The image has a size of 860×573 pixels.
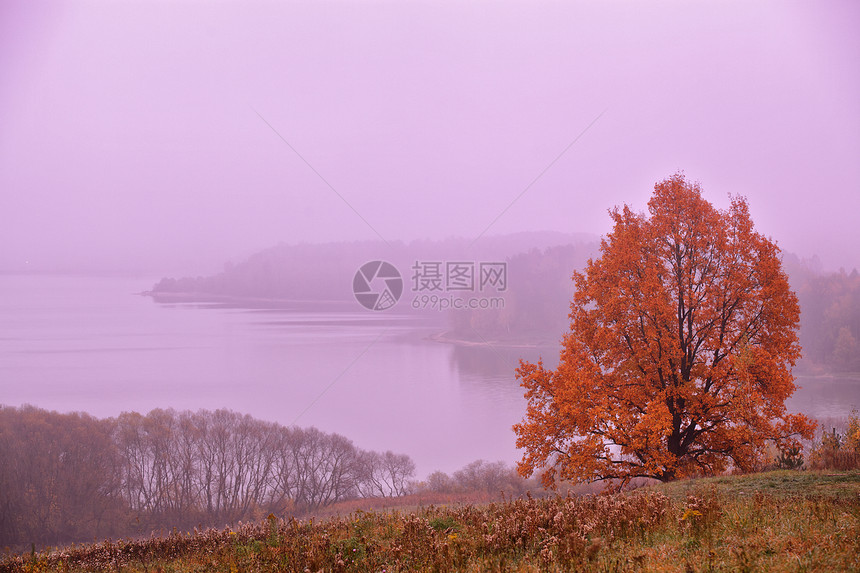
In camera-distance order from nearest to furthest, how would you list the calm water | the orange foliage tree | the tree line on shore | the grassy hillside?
the grassy hillside → the orange foliage tree → the tree line on shore → the calm water

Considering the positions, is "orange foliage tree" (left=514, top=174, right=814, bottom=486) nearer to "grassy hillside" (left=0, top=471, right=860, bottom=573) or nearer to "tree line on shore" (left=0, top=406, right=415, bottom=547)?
"grassy hillside" (left=0, top=471, right=860, bottom=573)

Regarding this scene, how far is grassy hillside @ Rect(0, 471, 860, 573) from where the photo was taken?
252 inches

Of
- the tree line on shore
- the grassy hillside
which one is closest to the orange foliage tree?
the grassy hillside

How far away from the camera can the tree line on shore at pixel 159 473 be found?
67500mm

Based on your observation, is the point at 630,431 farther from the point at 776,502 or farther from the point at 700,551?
the point at 700,551

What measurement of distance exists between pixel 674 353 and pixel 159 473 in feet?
253

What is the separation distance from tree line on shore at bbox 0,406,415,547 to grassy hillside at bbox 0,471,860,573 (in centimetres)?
6133

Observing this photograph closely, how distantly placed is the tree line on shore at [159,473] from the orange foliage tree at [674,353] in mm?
57834

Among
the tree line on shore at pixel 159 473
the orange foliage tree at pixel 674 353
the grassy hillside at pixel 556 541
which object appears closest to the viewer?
the grassy hillside at pixel 556 541

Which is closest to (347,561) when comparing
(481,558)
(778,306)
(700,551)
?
(481,558)

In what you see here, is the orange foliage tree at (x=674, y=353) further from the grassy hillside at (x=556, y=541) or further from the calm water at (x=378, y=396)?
the calm water at (x=378, y=396)

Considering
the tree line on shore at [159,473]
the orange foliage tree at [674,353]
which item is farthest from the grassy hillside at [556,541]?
the tree line on shore at [159,473]

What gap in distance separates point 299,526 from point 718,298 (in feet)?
52.5

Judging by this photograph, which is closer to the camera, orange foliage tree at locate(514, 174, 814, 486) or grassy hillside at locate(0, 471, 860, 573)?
grassy hillside at locate(0, 471, 860, 573)
